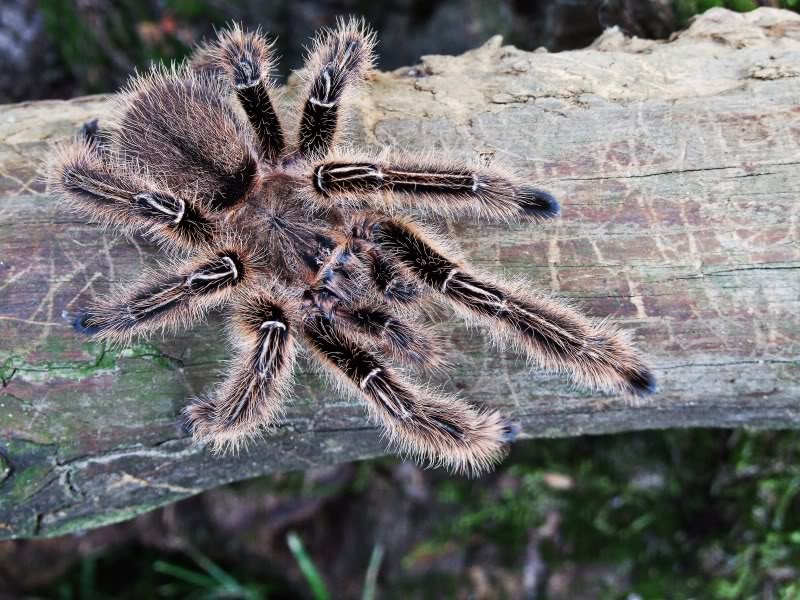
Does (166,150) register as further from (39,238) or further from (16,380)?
(16,380)

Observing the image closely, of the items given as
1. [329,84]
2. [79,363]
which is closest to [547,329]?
[329,84]

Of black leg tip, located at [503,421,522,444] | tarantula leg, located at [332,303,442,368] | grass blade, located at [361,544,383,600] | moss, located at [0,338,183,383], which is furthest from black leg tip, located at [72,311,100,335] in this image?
grass blade, located at [361,544,383,600]

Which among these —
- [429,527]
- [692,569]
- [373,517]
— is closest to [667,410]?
[692,569]

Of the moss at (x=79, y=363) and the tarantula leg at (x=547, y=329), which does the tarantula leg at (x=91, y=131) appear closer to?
the moss at (x=79, y=363)

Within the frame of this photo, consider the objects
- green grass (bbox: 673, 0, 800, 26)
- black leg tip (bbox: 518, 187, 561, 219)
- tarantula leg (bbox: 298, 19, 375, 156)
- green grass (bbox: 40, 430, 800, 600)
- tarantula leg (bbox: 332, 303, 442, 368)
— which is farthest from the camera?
green grass (bbox: 40, 430, 800, 600)

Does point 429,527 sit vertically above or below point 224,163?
below

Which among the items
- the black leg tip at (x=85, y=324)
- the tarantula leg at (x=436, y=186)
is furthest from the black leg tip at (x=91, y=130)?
the tarantula leg at (x=436, y=186)

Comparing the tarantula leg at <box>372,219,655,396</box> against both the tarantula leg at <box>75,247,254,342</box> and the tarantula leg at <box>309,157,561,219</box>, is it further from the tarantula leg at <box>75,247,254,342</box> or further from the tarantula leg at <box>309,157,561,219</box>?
the tarantula leg at <box>75,247,254,342</box>
